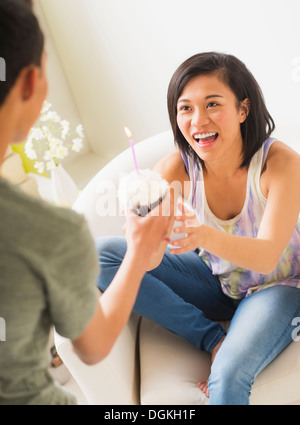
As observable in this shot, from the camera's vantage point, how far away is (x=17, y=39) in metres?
0.56

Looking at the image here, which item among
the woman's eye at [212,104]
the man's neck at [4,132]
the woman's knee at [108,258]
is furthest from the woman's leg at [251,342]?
the man's neck at [4,132]

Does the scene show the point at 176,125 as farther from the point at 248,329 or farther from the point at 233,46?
the point at 233,46

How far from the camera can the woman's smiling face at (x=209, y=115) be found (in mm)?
1259

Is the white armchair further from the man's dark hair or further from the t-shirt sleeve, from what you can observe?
the man's dark hair

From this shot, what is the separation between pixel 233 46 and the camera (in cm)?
194

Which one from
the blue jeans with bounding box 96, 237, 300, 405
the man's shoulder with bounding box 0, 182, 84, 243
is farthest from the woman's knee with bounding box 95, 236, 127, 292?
the man's shoulder with bounding box 0, 182, 84, 243

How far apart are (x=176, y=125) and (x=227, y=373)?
2.16ft

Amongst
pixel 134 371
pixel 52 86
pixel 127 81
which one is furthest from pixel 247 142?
pixel 52 86

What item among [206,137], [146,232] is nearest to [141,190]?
[146,232]

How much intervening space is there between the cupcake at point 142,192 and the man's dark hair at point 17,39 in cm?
42

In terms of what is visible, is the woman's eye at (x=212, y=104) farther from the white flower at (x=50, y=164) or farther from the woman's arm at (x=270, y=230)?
the white flower at (x=50, y=164)

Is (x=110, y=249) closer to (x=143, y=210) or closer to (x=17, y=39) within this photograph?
(x=143, y=210)

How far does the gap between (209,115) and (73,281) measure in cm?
74

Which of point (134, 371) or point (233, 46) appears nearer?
point (134, 371)
